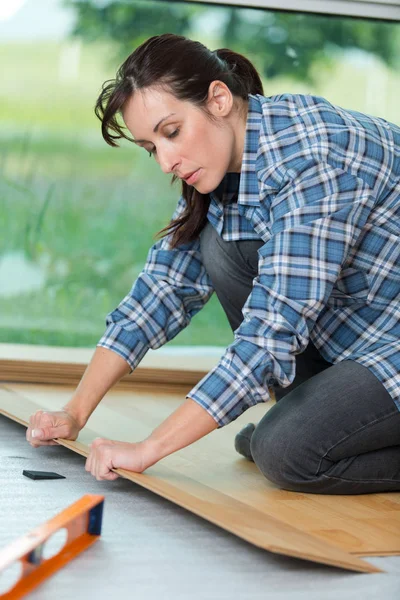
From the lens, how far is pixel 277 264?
1709 mm

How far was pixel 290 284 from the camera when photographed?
5.55ft

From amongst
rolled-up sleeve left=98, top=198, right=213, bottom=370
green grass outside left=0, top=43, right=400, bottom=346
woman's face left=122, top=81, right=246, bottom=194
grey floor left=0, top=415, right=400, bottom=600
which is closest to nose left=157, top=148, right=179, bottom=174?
woman's face left=122, top=81, right=246, bottom=194

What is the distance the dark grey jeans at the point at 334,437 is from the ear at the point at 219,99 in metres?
0.62

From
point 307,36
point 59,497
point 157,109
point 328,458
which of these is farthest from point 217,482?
point 307,36

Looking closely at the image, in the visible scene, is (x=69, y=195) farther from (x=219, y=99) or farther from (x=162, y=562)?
(x=162, y=562)

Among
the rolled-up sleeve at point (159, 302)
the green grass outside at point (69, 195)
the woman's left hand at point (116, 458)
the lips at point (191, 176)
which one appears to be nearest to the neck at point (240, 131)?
the lips at point (191, 176)

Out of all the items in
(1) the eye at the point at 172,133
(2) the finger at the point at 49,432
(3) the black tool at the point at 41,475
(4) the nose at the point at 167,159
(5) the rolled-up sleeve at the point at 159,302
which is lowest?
(3) the black tool at the point at 41,475

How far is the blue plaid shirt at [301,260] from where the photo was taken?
168 cm

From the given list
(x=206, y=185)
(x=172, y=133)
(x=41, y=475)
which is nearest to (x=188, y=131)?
(x=172, y=133)

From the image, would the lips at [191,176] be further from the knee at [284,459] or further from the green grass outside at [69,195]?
the green grass outside at [69,195]

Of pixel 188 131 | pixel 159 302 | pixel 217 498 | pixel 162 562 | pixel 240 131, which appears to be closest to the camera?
pixel 162 562

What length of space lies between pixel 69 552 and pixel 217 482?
0.63 m

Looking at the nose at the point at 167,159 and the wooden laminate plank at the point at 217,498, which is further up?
the nose at the point at 167,159

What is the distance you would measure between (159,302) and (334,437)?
22.1 inches
